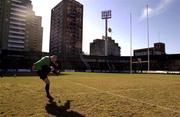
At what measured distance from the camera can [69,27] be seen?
443 ft

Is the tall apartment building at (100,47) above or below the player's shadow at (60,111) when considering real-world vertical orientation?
above

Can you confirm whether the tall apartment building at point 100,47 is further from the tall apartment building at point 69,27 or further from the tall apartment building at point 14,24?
the tall apartment building at point 14,24

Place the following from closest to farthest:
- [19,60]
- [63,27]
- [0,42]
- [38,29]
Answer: [19,60] → [0,42] → [63,27] → [38,29]

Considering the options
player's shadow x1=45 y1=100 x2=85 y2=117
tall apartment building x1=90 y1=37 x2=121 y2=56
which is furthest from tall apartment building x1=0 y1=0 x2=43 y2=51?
player's shadow x1=45 y1=100 x2=85 y2=117

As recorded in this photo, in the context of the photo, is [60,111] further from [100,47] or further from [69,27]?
[100,47]

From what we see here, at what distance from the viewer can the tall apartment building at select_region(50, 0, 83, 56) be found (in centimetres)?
13375

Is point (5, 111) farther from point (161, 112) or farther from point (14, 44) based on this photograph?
point (14, 44)


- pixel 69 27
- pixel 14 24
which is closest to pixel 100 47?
pixel 69 27

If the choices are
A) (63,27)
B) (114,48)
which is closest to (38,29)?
(63,27)

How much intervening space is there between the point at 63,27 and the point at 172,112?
130773mm

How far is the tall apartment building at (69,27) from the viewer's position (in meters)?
134

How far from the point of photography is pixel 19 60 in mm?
71062

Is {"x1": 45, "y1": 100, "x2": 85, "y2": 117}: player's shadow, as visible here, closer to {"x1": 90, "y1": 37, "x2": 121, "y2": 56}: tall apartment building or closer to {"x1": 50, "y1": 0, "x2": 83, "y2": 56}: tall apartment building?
{"x1": 50, "y1": 0, "x2": 83, "y2": 56}: tall apartment building

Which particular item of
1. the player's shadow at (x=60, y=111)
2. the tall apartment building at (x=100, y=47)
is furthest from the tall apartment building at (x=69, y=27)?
the player's shadow at (x=60, y=111)
